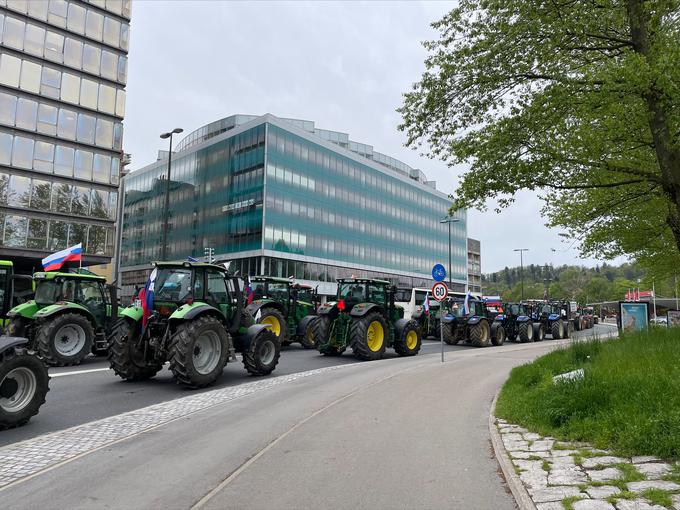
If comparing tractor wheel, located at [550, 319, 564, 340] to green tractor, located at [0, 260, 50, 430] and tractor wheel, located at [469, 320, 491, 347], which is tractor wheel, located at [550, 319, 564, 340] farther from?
green tractor, located at [0, 260, 50, 430]

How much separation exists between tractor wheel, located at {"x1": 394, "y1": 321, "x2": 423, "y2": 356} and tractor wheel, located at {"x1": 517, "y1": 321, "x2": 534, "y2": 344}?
12.0 metres

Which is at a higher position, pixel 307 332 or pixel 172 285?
pixel 172 285

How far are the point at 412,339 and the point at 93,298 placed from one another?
10571 millimetres

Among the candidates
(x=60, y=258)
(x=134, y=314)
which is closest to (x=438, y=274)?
(x=134, y=314)

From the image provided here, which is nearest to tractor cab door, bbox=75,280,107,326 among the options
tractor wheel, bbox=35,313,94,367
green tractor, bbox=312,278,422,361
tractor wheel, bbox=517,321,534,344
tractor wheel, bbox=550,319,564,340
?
tractor wheel, bbox=35,313,94,367

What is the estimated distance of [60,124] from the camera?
36.6 meters

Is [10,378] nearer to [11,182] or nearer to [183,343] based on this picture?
[183,343]

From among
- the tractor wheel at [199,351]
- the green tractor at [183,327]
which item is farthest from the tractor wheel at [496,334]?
the tractor wheel at [199,351]

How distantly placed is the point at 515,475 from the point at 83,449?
482 cm

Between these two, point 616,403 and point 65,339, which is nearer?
point 616,403

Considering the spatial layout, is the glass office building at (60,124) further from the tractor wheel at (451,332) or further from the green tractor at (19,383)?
the green tractor at (19,383)

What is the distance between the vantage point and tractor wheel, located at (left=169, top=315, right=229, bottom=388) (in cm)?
925

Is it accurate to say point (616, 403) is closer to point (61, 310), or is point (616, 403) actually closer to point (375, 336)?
point (375, 336)

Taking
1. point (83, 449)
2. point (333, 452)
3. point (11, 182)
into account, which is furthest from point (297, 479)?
point (11, 182)
